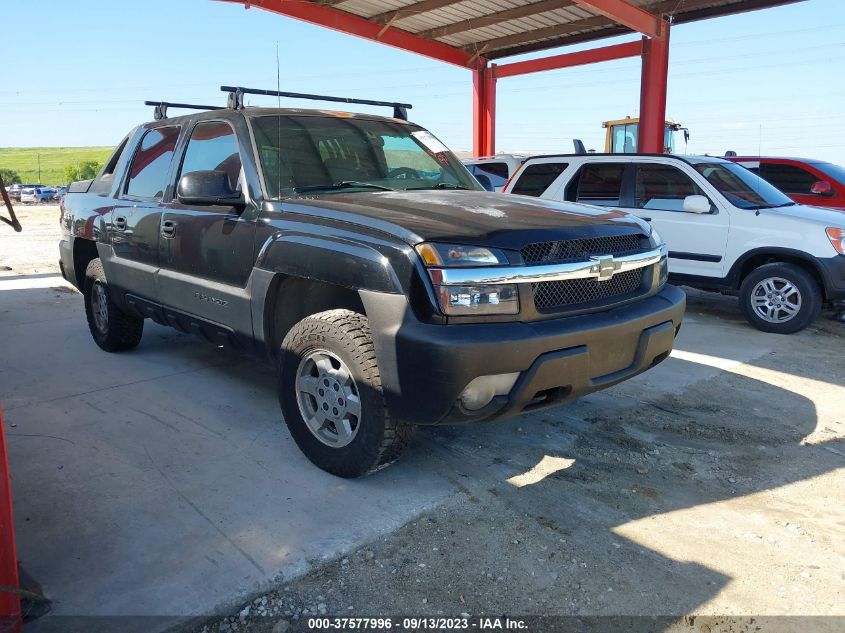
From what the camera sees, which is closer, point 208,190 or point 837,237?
point 208,190

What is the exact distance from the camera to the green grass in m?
77.9

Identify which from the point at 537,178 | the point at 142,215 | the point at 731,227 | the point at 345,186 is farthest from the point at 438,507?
the point at 537,178

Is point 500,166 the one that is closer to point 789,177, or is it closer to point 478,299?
point 789,177

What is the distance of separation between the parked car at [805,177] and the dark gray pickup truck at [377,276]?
21.5ft

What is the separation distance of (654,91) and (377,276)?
40.0 feet

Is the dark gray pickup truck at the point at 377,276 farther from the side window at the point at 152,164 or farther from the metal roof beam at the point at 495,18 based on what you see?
the metal roof beam at the point at 495,18

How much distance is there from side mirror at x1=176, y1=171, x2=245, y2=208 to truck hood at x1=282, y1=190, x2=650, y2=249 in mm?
379

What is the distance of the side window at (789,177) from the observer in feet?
30.0

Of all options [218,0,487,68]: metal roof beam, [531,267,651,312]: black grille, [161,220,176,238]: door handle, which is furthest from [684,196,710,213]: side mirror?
[218,0,487,68]: metal roof beam

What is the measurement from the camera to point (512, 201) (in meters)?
3.80

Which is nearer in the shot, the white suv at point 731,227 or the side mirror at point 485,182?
the side mirror at point 485,182

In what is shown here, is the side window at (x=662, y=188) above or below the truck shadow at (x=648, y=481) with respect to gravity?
above

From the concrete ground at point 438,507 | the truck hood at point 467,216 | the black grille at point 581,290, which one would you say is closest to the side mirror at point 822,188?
the concrete ground at point 438,507

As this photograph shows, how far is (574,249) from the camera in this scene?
124 inches
